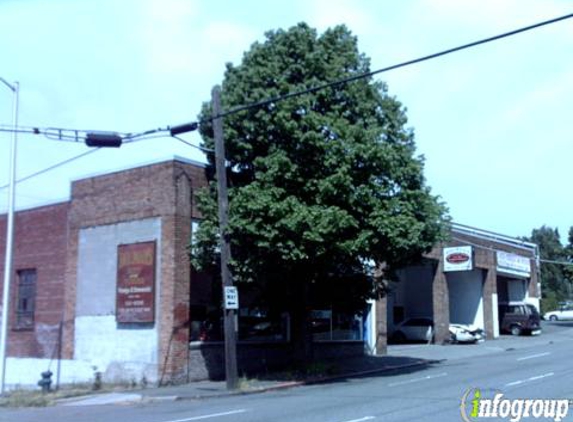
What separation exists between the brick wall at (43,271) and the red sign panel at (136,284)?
10.8 feet

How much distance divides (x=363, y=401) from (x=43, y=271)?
15.3 m

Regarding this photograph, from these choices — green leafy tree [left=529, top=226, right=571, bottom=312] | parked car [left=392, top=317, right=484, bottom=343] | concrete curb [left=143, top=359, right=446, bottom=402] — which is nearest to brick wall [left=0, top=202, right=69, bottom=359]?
concrete curb [left=143, top=359, right=446, bottom=402]

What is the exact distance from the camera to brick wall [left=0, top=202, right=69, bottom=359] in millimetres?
25984

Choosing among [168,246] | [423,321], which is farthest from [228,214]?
[423,321]

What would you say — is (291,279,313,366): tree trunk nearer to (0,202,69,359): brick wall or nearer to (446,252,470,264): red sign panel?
(0,202,69,359): brick wall

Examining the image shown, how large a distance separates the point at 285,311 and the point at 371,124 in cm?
695

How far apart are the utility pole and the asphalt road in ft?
4.40

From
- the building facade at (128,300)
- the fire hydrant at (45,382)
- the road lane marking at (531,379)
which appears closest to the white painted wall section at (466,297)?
the building facade at (128,300)

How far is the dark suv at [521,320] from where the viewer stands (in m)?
44.3

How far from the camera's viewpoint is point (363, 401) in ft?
51.3

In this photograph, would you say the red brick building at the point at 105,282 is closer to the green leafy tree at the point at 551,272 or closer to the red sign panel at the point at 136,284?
the red sign panel at the point at 136,284

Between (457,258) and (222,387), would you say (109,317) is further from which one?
(457,258)

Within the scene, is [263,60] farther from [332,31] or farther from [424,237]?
[424,237]

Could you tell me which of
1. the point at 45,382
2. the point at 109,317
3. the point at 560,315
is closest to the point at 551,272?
the point at 560,315
